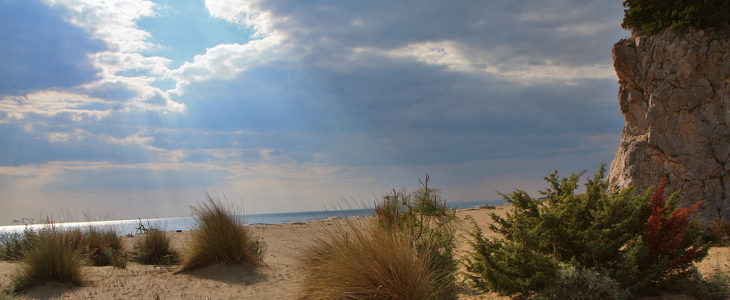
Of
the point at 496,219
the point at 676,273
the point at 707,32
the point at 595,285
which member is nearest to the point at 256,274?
the point at 496,219

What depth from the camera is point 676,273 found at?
4.87 meters

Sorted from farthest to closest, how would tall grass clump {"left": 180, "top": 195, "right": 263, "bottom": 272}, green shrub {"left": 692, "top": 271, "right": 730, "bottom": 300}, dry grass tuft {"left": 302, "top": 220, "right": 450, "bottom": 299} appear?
1. tall grass clump {"left": 180, "top": 195, "right": 263, "bottom": 272}
2. green shrub {"left": 692, "top": 271, "right": 730, "bottom": 300}
3. dry grass tuft {"left": 302, "top": 220, "right": 450, "bottom": 299}

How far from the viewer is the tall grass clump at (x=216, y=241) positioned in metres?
8.36

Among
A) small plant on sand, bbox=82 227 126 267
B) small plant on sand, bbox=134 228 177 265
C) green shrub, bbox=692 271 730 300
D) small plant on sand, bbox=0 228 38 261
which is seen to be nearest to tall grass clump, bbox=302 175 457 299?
green shrub, bbox=692 271 730 300

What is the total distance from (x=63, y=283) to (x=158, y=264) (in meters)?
2.81

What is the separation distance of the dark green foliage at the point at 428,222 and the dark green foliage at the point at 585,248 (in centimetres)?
71

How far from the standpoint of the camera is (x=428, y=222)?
6.66 meters

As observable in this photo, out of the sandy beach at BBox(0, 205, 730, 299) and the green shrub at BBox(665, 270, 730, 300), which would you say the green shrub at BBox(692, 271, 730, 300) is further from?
the sandy beach at BBox(0, 205, 730, 299)

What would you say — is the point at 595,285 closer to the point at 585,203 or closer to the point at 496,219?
the point at 585,203

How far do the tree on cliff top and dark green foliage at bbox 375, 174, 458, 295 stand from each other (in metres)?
7.40

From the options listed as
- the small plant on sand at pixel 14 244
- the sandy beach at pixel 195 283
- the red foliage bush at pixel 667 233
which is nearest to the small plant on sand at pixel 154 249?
the sandy beach at pixel 195 283

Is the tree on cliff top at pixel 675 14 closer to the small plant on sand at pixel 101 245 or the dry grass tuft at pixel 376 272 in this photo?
the dry grass tuft at pixel 376 272

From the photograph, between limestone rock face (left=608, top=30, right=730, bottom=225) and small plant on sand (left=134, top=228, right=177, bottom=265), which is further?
small plant on sand (left=134, top=228, right=177, bottom=265)

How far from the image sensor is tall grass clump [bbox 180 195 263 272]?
8359mm
